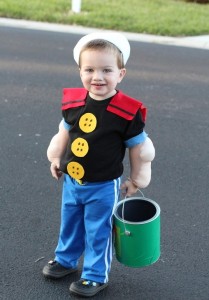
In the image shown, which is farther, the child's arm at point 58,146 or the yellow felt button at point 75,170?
the child's arm at point 58,146

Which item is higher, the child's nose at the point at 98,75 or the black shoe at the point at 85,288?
the child's nose at the point at 98,75

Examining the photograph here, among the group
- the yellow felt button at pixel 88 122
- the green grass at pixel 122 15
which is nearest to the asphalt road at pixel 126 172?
the yellow felt button at pixel 88 122

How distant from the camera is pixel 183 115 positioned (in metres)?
6.10

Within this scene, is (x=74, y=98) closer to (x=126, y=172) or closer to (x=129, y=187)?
(x=129, y=187)

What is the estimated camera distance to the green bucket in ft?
9.36

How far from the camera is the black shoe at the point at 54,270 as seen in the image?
3299 millimetres

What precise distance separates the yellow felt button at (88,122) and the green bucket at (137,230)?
0.44 meters

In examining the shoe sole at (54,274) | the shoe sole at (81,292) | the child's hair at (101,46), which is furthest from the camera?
the shoe sole at (54,274)

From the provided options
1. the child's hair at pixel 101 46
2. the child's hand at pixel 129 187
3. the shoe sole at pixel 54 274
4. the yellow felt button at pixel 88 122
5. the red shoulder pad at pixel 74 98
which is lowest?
the shoe sole at pixel 54 274

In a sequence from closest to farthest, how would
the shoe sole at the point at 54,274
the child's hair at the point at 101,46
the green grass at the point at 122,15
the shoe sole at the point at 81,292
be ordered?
the child's hair at the point at 101,46
the shoe sole at the point at 81,292
the shoe sole at the point at 54,274
the green grass at the point at 122,15

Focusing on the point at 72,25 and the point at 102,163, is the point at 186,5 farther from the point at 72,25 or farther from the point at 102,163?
the point at 102,163

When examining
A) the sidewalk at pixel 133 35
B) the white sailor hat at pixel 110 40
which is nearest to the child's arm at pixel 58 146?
the white sailor hat at pixel 110 40

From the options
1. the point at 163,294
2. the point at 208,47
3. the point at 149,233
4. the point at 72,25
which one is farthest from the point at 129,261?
the point at 72,25

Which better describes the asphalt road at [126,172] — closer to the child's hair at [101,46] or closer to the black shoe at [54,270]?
the black shoe at [54,270]
